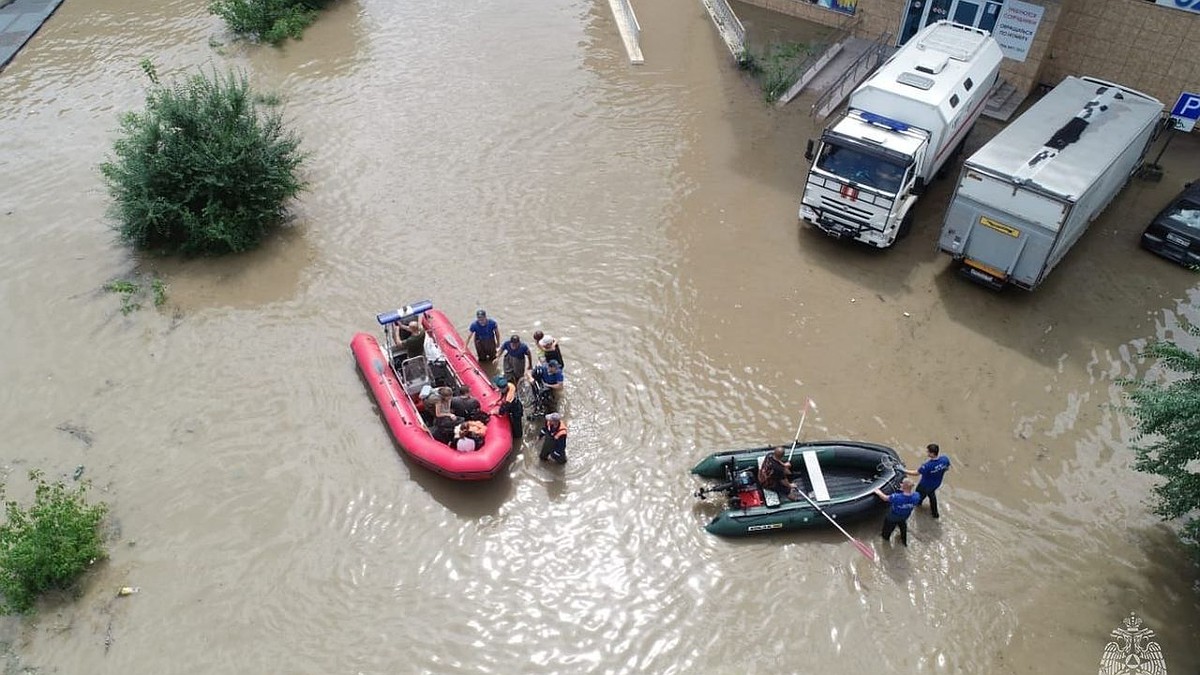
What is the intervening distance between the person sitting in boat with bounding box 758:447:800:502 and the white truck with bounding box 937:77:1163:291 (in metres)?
6.09

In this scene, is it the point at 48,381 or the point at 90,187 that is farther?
the point at 90,187

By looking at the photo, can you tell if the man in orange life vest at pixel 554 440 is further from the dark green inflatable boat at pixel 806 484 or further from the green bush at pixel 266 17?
the green bush at pixel 266 17

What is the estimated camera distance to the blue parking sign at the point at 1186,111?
1703 cm

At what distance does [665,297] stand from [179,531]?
28.9 feet

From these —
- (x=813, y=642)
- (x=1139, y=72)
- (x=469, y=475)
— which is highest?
(x=1139, y=72)

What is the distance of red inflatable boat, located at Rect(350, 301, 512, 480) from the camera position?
35.2 ft

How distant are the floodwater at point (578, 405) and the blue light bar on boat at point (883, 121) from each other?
2.32 m

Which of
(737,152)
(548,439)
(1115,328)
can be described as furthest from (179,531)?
(1115,328)

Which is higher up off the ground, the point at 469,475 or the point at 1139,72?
the point at 1139,72

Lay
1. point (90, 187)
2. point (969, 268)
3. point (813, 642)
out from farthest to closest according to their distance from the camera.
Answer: point (90, 187), point (969, 268), point (813, 642)

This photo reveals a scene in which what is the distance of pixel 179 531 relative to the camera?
1062 centimetres

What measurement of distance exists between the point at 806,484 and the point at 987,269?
5.89 metres

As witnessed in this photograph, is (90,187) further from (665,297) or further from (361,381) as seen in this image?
(665,297)

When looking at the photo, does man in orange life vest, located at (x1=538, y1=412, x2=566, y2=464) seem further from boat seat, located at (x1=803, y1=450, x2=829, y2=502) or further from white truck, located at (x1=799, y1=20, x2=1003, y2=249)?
white truck, located at (x1=799, y1=20, x2=1003, y2=249)
